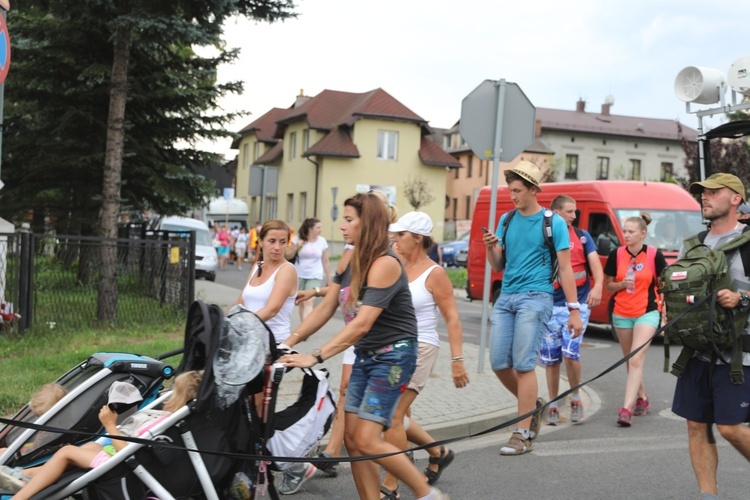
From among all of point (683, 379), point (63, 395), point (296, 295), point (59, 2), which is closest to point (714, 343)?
point (683, 379)

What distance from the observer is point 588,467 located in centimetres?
663

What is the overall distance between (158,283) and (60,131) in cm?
585

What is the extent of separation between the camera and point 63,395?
4938 millimetres

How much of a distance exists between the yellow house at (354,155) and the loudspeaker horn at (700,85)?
43362 millimetres

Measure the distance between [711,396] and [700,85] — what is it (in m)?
3.05

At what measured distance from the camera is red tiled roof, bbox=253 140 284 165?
6150cm

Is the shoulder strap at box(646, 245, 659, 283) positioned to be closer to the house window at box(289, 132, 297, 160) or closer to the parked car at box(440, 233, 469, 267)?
the parked car at box(440, 233, 469, 267)

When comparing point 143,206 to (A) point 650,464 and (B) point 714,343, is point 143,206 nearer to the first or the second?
(A) point 650,464

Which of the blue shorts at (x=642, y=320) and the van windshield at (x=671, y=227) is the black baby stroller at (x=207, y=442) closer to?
the blue shorts at (x=642, y=320)

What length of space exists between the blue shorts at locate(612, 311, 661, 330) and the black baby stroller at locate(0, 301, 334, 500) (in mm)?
4992

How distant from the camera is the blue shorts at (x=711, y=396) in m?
4.99

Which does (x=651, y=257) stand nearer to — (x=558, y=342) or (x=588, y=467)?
(x=558, y=342)

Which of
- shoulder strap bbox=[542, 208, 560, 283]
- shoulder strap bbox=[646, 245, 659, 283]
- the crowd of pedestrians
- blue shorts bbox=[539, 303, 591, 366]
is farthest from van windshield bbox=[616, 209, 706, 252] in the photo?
shoulder strap bbox=[542, 208, 560, 283]

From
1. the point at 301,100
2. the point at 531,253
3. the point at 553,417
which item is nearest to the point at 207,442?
the point at 531,253
